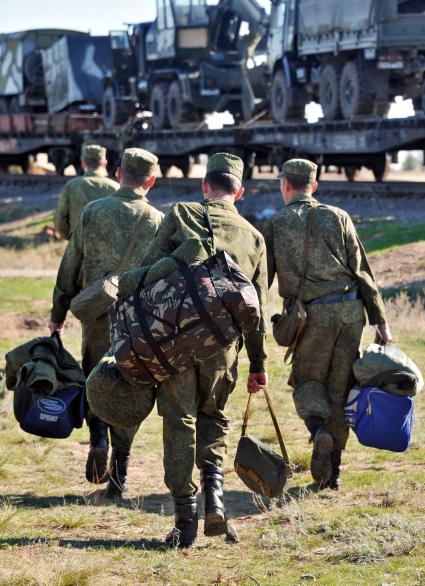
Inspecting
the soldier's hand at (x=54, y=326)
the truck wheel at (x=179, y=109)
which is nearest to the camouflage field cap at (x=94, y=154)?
the soldier's hand at (x=54, y=326)

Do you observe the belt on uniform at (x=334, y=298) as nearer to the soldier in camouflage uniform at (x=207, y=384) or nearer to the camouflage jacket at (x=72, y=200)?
the soldier in camouflage uniform at (x=207, y=384)

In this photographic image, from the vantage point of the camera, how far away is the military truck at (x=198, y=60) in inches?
1182

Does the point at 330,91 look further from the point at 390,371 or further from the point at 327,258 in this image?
the point at 390,371

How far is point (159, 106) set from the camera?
3309 centimetres

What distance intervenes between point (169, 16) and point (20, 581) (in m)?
28.4

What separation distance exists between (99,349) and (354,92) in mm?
18305

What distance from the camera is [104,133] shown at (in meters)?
35.3

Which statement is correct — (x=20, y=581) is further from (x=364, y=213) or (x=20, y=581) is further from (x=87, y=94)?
(x=87, y=94)

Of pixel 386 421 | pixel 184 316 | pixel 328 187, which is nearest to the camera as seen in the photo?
pixel 184 316

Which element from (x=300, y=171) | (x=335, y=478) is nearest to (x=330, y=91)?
(x=300, y=171)

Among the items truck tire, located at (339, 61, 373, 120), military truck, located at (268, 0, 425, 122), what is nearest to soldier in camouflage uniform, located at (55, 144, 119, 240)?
military truck, located at (268, 0, 425, 122)

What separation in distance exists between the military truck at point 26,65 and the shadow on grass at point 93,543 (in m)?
37.2

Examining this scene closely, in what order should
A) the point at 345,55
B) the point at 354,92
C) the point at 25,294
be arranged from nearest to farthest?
the point at 25,294
the point at 354,92
the point at 345,55

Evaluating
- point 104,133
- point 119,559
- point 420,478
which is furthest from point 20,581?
point 104,133
